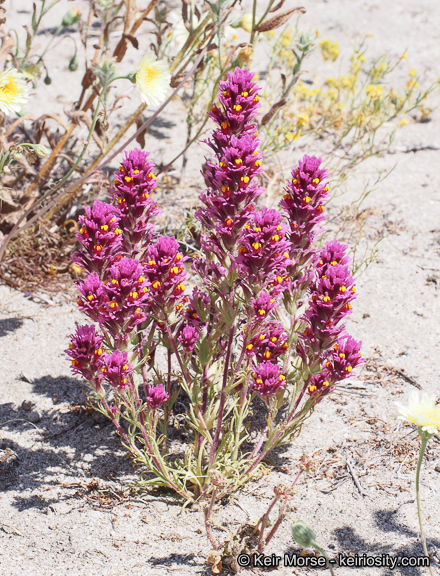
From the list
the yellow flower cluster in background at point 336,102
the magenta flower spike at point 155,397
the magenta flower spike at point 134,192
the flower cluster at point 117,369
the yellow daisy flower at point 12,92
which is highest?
the yellow flower cluster in background at point 336,102

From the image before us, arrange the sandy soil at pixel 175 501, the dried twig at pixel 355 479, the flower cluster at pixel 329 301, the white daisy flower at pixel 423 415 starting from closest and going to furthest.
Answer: the white daisy flower at pixel 423 415, the flower cluster at pixel 329 301, the sandy soil at pixel 175 501, the dried twig at pixel 355 479

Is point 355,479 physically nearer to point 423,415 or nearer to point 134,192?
point 423,415

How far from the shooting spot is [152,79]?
2504 millimetres

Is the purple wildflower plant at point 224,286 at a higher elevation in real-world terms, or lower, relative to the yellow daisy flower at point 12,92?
lower

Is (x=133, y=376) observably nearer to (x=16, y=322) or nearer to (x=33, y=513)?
(x=33, y=513)

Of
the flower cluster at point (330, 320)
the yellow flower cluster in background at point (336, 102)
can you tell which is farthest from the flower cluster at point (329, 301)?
the yellow flower cluster in background at point (336, 102)

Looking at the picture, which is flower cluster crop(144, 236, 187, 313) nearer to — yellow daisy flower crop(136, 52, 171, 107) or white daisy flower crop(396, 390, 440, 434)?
yellow daisy flower crop(136, 52, 171, 107)

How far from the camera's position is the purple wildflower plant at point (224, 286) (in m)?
1.95

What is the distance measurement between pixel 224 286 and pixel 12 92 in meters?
1.28

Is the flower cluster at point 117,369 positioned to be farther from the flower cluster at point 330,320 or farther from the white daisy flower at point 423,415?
the white daisy flower at point 423,415

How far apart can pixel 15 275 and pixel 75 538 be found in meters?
1.85

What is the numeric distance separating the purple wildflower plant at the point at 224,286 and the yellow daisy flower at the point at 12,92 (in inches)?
27.5

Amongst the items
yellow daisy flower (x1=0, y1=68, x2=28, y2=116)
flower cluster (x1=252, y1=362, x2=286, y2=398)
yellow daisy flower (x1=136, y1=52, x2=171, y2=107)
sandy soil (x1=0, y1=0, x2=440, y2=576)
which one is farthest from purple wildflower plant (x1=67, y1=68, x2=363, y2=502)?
yellow daisy flower (x1=0, y1=68, x2=28, y2=116)

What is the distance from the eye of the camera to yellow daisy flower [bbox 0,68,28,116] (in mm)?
2449
